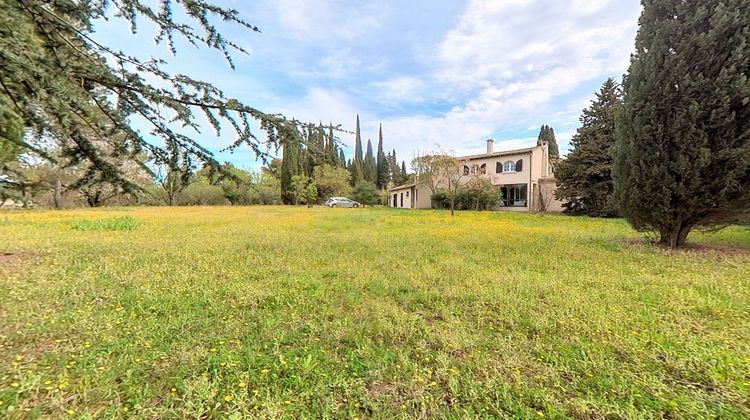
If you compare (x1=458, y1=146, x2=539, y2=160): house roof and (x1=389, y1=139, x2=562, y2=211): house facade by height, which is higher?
(x1=458, y1=146, x2=539, y2=160): house roof

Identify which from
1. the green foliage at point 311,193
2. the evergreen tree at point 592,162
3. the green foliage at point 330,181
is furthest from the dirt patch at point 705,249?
the green foliage at point 311,193

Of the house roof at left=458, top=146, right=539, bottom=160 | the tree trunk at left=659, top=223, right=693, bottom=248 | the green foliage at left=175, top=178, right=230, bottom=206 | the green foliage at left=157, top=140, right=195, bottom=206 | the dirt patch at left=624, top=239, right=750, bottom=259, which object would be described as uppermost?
the house roof at left=458, top=146, right=539, bottom=160


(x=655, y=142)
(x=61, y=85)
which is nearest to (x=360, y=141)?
(x=655, y=142)

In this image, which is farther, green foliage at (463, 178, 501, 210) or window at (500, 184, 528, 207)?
window at (500, 184, 528, 207)

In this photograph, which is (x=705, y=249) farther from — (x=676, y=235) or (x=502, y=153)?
(x=502, y=153)

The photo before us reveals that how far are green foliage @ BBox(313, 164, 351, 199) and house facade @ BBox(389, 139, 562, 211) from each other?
57.3 ft

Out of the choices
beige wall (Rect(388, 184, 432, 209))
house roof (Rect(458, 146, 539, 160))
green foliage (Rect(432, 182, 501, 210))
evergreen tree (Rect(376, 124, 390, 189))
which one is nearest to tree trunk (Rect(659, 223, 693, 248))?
green foliage (Rect(432, 182, 501, 210))

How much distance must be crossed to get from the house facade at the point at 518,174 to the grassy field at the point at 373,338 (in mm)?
19749

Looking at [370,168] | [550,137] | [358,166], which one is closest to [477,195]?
[550,137]

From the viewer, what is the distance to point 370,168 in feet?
176

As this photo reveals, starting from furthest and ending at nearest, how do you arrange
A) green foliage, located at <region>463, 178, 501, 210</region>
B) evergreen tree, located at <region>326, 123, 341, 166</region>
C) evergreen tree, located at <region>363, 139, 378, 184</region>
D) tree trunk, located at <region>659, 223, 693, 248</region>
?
evergreen tree, located at <region>363, 139, 378, 184</region>
green foliage, located at <region>463, 178, 501, 210</region>
tree trunk, located at <region>659, 223, 693, 248</region>
evergreen tree, located at <region>326, 123, 341, 166</region>

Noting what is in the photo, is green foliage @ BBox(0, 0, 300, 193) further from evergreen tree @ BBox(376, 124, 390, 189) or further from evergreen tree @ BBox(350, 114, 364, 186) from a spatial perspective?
evergreen tree @ BBox(376, 124, 390, 189)

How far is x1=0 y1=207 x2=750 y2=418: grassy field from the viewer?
203cm

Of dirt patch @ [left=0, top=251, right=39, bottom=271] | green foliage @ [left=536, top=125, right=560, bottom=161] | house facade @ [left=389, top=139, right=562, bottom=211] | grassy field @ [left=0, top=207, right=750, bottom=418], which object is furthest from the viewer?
green foliage @ [left=536, top=125, right=560, bottom=161]
